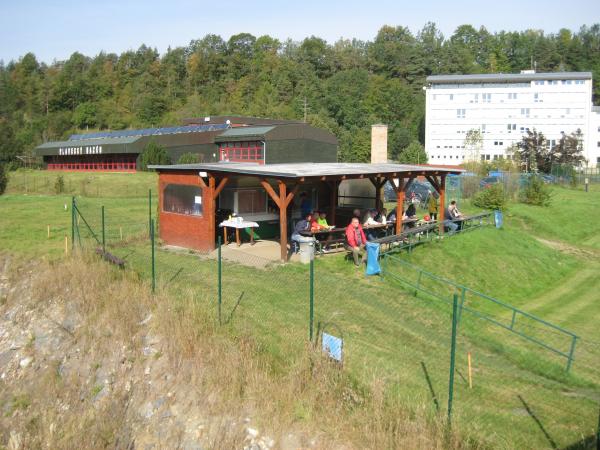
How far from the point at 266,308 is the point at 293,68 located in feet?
312

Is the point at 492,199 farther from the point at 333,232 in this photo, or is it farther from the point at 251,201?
the point at 251,201

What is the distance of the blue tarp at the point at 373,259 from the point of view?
1546cm

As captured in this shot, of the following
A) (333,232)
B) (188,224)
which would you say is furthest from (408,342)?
(188,224)

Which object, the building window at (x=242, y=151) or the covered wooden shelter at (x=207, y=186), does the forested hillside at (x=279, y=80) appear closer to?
the building window at (x=242, y=151)

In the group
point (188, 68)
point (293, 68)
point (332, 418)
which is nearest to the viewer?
point (332, 418)

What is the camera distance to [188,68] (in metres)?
116

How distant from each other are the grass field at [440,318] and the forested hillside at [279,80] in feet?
171

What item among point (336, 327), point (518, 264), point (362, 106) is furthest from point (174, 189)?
point (362, 106)

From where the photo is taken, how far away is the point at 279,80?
9612 centimetres

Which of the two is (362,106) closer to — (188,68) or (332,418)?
(188,68)

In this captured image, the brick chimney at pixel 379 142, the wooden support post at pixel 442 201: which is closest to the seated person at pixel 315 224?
the wooden support post at pixel 442 201

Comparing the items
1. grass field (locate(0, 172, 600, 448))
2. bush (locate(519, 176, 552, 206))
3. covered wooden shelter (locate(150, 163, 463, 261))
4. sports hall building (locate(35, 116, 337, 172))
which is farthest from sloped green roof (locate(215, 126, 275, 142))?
covered wooden shelter (locate(150, 163, 463, 261))

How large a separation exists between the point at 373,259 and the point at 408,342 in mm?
4789

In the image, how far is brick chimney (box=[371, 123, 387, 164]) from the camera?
194 feet
